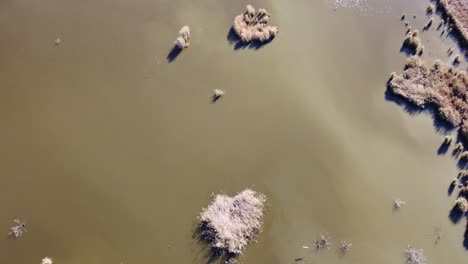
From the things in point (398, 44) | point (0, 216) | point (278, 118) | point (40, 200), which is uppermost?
point (398, 44)

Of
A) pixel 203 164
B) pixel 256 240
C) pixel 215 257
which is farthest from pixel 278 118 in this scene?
pixel 215 257

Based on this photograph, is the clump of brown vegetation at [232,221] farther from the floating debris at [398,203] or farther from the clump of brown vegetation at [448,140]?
the clump of brown vegetation at [448,140]

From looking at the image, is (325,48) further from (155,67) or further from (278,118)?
(155,67)

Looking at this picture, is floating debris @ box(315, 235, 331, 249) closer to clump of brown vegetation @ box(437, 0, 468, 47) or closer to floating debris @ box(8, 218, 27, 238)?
floating debris @ box(8, 218, 27, 238)

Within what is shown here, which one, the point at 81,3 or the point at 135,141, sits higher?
the point at 81,3

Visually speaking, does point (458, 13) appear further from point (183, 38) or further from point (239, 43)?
point (183, 38)

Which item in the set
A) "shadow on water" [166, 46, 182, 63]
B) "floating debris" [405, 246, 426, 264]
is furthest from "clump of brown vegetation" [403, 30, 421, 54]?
"shadow on water" [166, 46, 182, 63]

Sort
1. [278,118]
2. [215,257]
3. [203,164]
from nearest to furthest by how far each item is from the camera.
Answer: [215,257]
[203,164]
[278,118]
